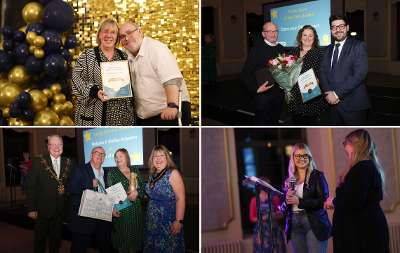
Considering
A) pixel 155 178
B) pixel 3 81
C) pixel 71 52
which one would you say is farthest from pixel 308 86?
pixel 3 81

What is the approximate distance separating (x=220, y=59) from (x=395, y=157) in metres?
5.85

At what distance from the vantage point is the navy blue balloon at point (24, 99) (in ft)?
9.70

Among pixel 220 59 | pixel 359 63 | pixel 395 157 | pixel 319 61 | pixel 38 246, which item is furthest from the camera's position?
pixel 220 59

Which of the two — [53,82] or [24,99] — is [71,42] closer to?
[53,82]

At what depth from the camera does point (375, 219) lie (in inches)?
72.3

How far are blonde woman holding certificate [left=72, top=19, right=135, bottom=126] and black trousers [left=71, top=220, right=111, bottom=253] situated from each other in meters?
0.84

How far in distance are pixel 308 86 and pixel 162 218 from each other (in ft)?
4.99

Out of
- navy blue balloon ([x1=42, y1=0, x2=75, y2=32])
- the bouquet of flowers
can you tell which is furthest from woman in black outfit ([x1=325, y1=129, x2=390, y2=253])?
navy blue balloon ([x1=42, y1=0, x2=75, y2=32])

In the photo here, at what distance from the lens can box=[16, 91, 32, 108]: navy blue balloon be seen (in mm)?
2957

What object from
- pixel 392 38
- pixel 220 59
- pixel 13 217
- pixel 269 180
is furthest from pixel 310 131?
pixel 392 38

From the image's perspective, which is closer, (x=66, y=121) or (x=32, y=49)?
(x=32, y=49)

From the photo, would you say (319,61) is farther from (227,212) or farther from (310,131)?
(227,212)

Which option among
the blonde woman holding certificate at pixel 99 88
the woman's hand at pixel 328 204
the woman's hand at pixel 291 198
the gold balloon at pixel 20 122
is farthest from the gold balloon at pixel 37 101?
the woman's hand at pixel 328 204

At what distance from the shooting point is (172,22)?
3129mm
